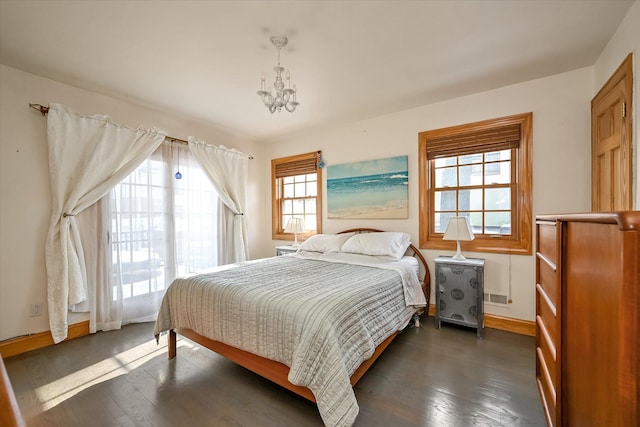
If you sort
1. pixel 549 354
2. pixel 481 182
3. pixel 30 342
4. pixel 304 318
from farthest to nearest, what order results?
pixel 481 182, pixel 30 342, pixel 304 318, pixel 549 354

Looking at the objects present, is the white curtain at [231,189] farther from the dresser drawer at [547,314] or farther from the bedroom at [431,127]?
the dresser drawer at [547,314]

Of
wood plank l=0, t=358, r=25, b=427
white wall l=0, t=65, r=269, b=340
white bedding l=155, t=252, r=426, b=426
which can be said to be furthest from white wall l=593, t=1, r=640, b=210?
white wall l=0, t=65, r=269, b=340

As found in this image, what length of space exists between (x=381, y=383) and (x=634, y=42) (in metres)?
2.83

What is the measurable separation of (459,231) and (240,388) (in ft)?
8.01

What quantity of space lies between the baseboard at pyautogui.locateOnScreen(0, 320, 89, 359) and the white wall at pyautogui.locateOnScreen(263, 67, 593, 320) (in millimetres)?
3647

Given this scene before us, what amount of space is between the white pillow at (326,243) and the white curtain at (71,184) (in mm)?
2331

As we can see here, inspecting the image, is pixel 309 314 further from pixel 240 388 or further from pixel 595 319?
pixel 595 319

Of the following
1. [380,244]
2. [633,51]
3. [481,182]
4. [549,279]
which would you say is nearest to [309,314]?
[549,279]

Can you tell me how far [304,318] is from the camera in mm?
1488

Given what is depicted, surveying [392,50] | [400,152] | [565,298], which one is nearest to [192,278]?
[565,298]

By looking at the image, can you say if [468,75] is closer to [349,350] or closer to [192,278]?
[349,350]

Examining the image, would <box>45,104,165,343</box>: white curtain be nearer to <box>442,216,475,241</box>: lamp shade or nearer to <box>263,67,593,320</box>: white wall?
<box>263,67,593,320</box>: white wall

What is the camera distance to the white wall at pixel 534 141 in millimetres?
2467

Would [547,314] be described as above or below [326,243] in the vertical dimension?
below
